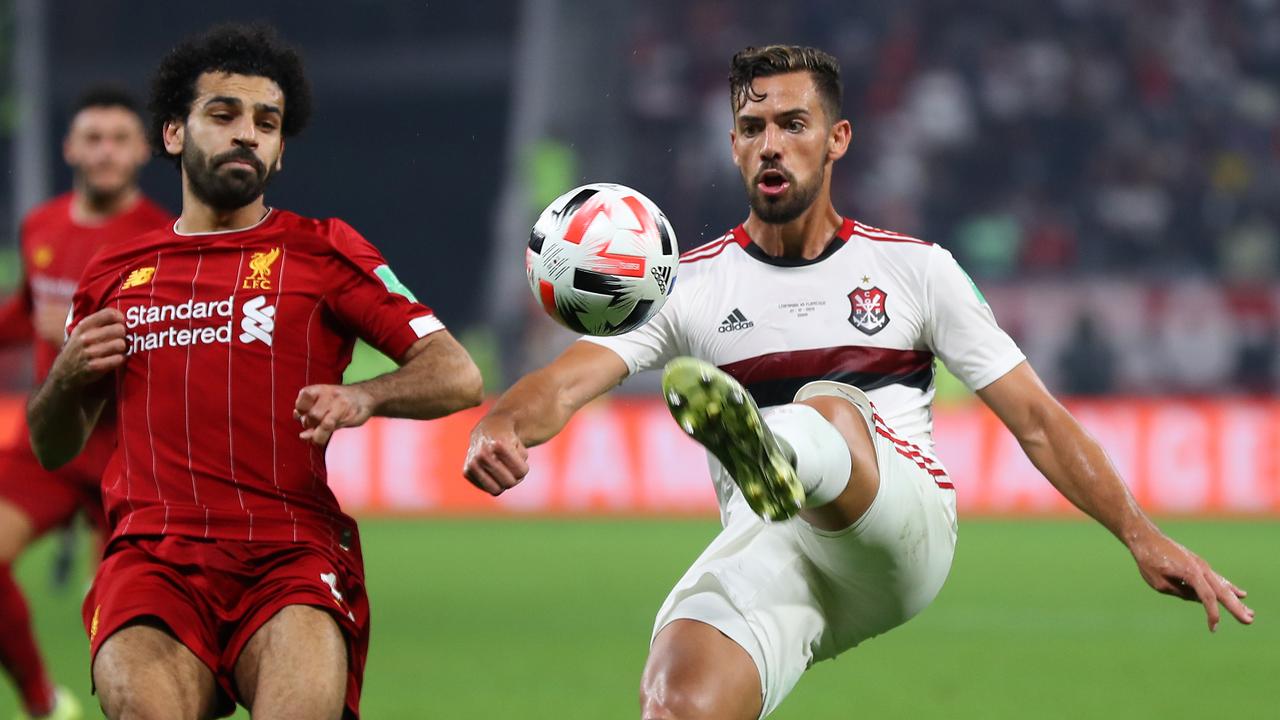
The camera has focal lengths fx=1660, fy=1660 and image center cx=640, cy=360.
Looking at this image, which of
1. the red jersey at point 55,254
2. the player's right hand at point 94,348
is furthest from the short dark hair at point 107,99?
the player's right hand at point 94,348

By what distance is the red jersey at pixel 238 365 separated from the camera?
13.0ft

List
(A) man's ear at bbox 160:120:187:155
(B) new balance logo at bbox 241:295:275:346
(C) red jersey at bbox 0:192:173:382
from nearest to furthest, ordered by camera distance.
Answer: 1. (B) new balance logo at bbox 241:295:275:346
2. (A) man's ear at bbox 160:120:187:155
3. (C) red jersey at bbox 0:192:173:382

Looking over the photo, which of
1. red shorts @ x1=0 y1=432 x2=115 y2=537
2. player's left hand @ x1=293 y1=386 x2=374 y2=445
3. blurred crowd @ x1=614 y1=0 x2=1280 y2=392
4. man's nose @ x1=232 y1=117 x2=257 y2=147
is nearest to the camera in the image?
player's left hand @ x1=293 y1=386 x2=374 y2=445

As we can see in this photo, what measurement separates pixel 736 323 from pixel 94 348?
67.1 inches

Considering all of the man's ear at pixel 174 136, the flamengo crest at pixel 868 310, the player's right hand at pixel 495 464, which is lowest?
the player's right hand at pixel 495 464

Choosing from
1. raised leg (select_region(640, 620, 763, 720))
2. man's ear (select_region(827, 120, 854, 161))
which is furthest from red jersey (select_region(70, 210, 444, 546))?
man's ear (select_region(827, 120, 854, 161))

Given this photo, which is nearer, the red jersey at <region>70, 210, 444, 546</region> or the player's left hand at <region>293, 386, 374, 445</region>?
the player's left hand at <region>293, 386, 374, 445</region>

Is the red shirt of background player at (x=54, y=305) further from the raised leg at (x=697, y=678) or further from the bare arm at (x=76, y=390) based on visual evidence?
the raised leg at (x=697, y=678)

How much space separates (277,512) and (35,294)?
3.17 meters

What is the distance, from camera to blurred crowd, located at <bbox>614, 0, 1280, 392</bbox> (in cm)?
1736

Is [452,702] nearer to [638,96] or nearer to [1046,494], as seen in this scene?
[1046,494]

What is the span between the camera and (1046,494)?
14.2 metres

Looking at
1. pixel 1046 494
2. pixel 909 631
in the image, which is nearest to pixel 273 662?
pixel 909 631

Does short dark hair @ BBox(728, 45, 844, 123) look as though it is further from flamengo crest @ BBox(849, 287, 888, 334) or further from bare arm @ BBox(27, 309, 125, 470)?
bare arm @ BBox(27, 309, 125, 470)
